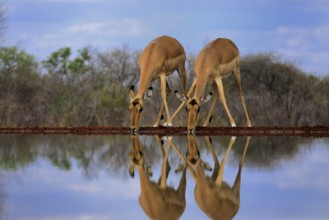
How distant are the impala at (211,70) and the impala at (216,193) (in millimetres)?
4468

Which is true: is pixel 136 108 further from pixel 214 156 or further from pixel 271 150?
pixel 214 156

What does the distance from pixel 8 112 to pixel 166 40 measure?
9.10m

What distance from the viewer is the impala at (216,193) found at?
249 inches

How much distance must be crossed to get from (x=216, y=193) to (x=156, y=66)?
29.8 ft

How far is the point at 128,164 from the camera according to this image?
10.3 metres

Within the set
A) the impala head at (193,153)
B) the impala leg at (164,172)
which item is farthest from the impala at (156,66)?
the impala leg at (164,172)

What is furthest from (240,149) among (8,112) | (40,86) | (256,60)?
(256,60)

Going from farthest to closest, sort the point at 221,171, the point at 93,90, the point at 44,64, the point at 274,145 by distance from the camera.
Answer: the point at 44,64 < the point at 93,90 < the point at 274,145 < the point at 221,171

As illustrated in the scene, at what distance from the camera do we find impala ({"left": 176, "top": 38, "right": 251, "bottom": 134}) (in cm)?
1493

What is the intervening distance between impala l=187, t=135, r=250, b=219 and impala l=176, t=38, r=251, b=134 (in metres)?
4.47

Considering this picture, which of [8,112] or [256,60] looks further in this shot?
[256,60]

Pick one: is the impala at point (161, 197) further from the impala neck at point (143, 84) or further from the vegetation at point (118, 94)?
the vegetation at point (118, 94)

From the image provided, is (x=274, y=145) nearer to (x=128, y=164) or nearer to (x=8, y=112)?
(x=128, y=164)

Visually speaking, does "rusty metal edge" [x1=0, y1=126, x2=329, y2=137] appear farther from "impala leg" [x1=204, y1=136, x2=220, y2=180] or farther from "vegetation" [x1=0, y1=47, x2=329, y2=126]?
"vegetation" [x1=0, y1=47, x2=329, y2=126]
